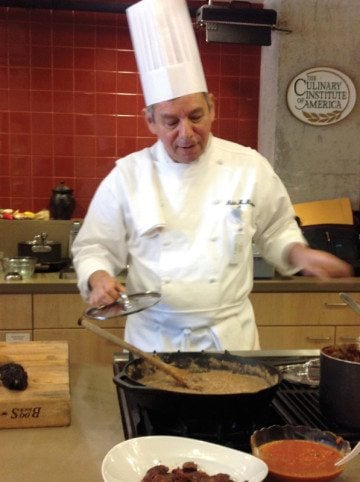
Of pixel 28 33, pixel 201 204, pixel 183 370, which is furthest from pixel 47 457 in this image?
pixel 28 33

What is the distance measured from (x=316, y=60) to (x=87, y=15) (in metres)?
1.21

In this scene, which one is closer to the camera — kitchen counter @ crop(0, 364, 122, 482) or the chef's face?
kitchen counter @ crop(0, 364, 122, 482)

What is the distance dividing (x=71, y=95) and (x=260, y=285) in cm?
143

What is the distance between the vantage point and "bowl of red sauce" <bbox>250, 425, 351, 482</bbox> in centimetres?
90

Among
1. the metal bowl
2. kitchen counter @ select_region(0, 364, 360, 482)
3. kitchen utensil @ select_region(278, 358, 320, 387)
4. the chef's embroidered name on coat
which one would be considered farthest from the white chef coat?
the metal bowl

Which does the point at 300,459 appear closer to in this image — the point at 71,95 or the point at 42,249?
the point at 42,249

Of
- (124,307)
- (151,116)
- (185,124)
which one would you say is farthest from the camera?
(151,116)

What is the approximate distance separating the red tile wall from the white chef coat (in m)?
1.55

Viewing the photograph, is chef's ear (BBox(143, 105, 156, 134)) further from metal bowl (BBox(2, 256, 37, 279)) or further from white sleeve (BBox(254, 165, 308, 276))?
metal bowl (BBox(2, 256, 37, 279))

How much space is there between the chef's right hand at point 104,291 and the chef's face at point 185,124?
44 centimetres

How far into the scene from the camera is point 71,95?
3.29 m

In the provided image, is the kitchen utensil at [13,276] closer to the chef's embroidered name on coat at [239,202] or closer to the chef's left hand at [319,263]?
the chef's embroidered name on coat at [239,202]

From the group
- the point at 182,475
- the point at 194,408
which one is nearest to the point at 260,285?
the point at 194,408

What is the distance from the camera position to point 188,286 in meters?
1.70
